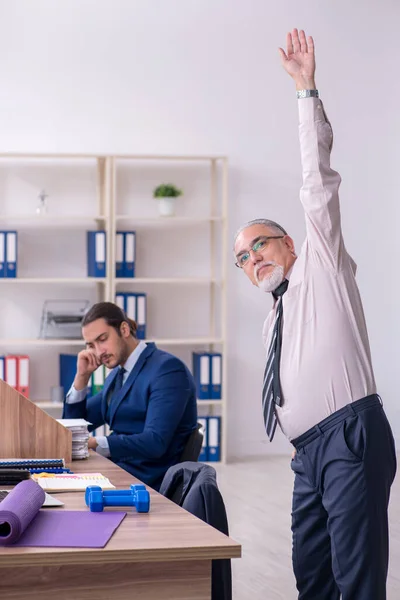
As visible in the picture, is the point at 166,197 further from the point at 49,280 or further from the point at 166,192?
the point at 49,280

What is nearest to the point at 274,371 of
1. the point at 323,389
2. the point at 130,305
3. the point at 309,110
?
the point at 323,389

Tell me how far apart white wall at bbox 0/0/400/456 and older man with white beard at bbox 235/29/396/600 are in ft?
15.1

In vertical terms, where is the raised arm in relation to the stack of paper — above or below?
above

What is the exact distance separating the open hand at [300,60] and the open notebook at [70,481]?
1332 mm

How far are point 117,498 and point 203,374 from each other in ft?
15.5

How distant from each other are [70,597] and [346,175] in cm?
612

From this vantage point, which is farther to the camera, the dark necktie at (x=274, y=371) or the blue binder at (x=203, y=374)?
the blue binder at (x=203, y=374)

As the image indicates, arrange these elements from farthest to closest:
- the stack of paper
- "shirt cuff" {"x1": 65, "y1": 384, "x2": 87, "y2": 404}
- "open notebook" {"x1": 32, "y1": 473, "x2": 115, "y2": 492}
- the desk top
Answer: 1. "shirt cuff" {"x1": 65, "y1": 384, "x2": 87, "y2": 404}
2. the stack of paper
3. "open notebook" {"x1": 32, "y1": 473, "x2": 115, "y2": 492}
4. the desk top

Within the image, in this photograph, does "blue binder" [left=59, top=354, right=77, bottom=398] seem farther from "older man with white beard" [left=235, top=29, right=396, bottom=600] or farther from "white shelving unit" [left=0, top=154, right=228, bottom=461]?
"older man with white beard" [left=235, top=29, right=396, bottom=600]

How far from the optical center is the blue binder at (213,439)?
7.08m

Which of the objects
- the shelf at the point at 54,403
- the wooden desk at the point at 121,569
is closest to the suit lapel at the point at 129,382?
the wooden desk at the point at 121,569

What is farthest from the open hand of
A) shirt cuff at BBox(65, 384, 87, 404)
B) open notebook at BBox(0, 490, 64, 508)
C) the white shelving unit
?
the white shelving unit

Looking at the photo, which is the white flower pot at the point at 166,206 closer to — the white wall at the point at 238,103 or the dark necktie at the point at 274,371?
the white wall at the point at 238,103

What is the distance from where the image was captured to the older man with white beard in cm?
263
